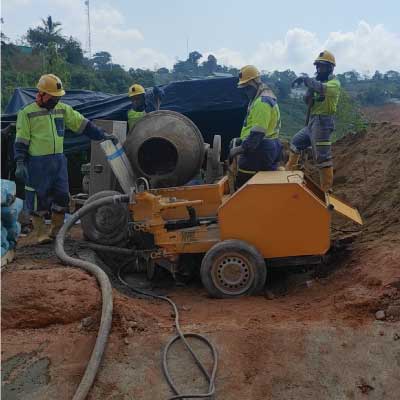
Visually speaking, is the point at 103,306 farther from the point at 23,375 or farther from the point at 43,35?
the point at 43,35

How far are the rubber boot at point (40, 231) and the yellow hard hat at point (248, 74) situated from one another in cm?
269

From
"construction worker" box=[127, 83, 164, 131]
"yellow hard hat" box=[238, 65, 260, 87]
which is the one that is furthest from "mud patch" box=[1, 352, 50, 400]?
"construction worker" box=[127, 83, 164, 131]

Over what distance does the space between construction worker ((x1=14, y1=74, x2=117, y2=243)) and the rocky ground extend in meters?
1.17

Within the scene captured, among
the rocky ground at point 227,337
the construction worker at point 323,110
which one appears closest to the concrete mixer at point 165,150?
the rocky ground at point 227,337

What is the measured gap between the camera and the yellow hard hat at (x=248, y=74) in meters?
5.98

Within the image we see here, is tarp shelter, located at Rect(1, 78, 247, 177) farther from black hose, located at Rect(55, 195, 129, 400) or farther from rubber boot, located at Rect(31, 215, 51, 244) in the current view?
black hose, located at Rect(55, 195, 129, 400)

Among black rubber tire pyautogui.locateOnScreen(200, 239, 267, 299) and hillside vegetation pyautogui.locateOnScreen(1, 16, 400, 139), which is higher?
hillside vegetation pyautogui.locateOnScreen(1, 16, 400, 139)

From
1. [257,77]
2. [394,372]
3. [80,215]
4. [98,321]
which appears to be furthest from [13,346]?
[257,77]

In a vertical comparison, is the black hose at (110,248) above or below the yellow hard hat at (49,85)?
below

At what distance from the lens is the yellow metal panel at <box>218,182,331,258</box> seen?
4789mm

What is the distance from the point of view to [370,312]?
13.2 ft

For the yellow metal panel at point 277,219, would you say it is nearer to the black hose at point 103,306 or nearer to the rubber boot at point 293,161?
the black hose at point 103,306

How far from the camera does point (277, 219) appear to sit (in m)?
4.84

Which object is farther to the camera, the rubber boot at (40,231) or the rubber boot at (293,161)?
the rubber boot at (293,161)
